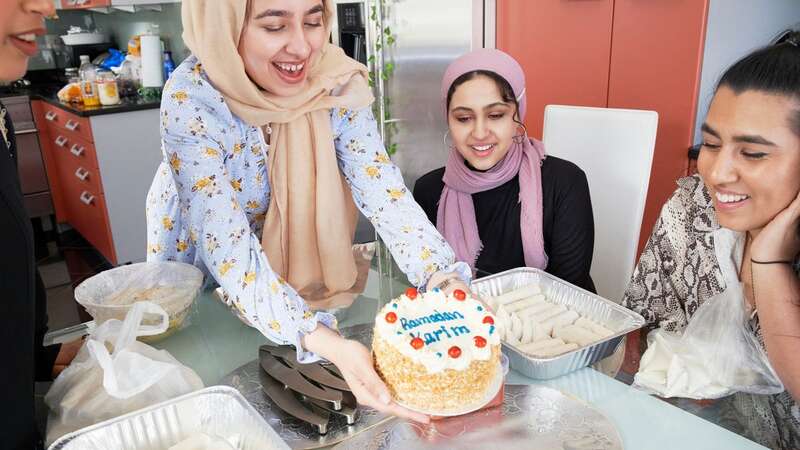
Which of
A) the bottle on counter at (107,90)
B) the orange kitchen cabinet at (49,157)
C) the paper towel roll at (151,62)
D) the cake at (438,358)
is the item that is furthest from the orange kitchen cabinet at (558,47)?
the orange kitchen cabinet at (49,157)

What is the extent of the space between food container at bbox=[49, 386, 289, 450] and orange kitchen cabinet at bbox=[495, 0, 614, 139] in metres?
2.16

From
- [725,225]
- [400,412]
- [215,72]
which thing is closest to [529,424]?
[400,412]

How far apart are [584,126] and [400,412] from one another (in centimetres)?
138

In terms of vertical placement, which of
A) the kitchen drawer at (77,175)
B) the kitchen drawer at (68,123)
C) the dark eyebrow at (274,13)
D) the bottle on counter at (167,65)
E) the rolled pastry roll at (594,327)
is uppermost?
the dark eyebrow at (274,13)

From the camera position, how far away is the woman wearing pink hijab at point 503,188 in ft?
5.62

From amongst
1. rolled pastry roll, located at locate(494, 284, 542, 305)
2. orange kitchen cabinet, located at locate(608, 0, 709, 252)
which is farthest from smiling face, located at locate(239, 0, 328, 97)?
orange kitchen cabinet, located at locate(608, 0, 709, 252)

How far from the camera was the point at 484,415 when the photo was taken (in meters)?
0.94

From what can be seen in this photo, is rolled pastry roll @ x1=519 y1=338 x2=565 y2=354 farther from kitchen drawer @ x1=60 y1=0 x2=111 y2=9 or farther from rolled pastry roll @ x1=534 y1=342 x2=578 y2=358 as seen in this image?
kitchen drawer @ x1=60 y1=0 x2=111 y2=9

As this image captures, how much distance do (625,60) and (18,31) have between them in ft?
7.30

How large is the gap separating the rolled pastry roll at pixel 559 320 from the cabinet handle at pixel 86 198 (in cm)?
326

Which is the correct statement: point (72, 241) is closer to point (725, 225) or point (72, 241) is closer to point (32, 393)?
point (32, 393)

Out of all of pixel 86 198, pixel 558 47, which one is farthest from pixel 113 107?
pixel 558 47

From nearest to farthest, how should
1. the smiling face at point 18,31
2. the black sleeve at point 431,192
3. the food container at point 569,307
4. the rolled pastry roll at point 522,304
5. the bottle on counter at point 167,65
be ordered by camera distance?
the smiling face at point 18,31
the food container at point 569,307
the rolled pastry roll at point 522,304
the black sleeve at point 431,192
the bottle on counter at point 167,65

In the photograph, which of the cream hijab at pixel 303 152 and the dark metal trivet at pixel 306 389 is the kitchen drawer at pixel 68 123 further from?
the dark metal trivet at pixel 306 389
